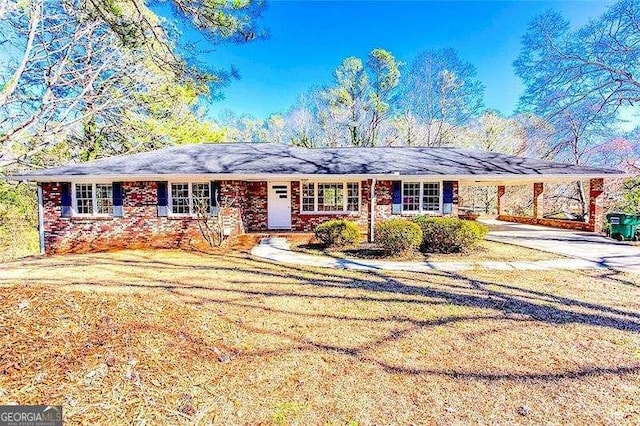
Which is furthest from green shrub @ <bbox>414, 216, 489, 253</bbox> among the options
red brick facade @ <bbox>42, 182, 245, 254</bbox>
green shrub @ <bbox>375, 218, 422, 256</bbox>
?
red brick facade @ <bbox>42, 182, 245, 254</bbox>

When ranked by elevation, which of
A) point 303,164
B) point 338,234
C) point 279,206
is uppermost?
point 303,164

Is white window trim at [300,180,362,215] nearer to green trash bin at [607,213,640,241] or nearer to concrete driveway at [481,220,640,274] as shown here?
concrete driveway at [481,220,640,274]

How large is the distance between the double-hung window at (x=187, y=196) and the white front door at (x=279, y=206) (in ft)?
7.88

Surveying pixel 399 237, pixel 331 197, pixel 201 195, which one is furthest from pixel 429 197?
pixel 201 195

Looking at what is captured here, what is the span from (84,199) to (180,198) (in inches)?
135

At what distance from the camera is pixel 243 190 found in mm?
12203

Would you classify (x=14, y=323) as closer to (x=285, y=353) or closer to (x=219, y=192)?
(x=285, y=353)

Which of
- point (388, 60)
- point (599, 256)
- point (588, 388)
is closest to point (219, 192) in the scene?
point (588, 388)

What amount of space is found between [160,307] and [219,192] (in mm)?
7602

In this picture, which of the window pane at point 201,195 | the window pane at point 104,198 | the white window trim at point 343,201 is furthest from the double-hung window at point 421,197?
the window pane at point 104,198

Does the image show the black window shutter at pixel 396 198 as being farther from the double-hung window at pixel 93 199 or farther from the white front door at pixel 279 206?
the double-hung window at pixel 93 199

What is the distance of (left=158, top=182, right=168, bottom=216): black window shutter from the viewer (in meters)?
11.3

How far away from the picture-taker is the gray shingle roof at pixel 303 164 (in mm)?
10875

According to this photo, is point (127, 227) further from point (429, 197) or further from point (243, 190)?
point (429, 197)
